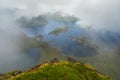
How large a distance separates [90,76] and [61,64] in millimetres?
14914

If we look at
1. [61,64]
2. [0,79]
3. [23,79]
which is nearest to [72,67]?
[61,64]

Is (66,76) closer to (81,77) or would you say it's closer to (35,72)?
(81,77)

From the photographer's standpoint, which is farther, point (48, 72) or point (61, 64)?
point (61, 64)

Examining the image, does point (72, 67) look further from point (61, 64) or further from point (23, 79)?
point (23, 79)

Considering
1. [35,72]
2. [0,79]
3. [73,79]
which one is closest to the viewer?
[73,79]

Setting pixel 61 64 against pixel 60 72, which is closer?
pixel 60 72

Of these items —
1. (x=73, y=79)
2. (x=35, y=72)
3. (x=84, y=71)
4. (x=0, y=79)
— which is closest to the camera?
(x=73, y=79)

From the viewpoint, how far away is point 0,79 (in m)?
155

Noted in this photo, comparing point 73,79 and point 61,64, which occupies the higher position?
point 61,64

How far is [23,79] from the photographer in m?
126

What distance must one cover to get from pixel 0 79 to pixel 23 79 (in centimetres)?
3360

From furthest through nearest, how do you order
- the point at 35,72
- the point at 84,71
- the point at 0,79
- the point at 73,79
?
the point at 0,79, the point at 84,71, the point at 35,72, the point at 73,79

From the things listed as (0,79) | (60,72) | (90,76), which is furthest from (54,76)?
(0,79)

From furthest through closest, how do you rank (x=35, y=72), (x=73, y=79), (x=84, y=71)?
(x=84, y=71)
(x=35, y=72)
(x=73, y=79)
